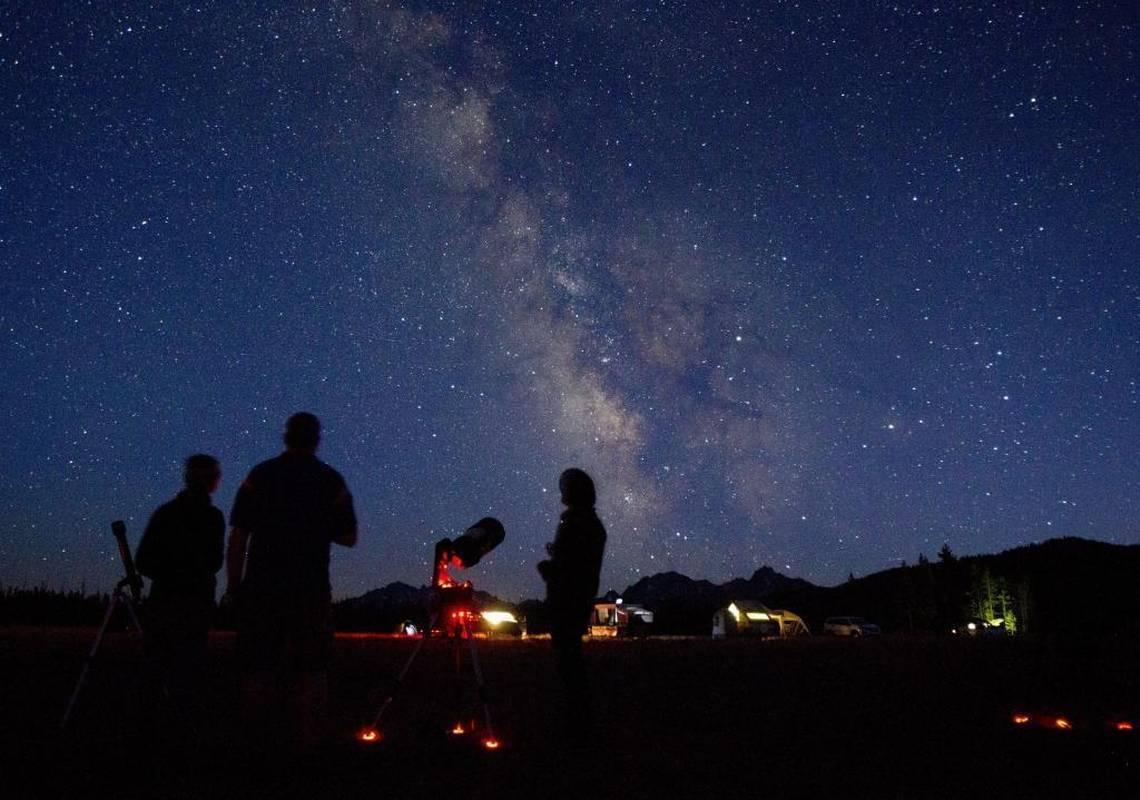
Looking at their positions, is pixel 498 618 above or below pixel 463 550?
below

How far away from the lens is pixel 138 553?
5.01 m

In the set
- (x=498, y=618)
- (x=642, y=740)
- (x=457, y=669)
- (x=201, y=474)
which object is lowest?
(x=498, y=618)

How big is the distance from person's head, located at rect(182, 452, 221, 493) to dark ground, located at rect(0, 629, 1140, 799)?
1.49m

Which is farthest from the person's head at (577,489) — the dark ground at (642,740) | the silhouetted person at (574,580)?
the dark ground at (642,740)

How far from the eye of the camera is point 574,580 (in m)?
5.91

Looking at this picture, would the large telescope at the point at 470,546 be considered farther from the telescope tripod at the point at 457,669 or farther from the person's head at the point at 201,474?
the person's head at the point at 201,474

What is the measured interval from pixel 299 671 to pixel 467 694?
4.44 meters

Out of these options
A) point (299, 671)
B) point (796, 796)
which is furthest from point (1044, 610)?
point (299, 671)

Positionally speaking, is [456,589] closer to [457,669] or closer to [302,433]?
[457,669]

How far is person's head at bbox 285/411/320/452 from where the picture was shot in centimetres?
466

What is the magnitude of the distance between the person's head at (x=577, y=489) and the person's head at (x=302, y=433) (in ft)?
6.72

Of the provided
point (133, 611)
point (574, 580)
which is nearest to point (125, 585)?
point (133, 611)

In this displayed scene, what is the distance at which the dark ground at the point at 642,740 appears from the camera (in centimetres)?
431

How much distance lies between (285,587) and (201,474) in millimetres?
1359
